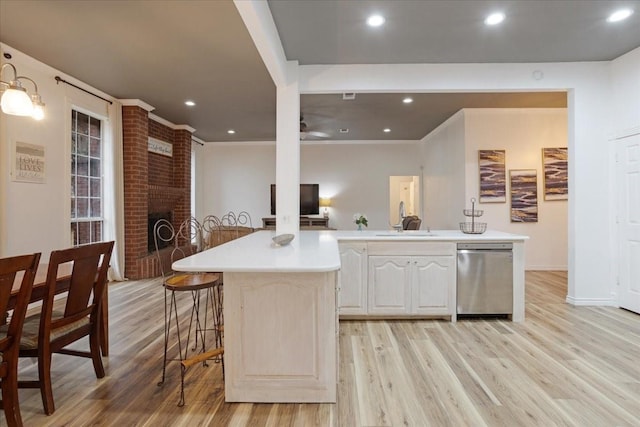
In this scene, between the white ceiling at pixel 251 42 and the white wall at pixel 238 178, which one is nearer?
the white ceiling at pixel 251 42

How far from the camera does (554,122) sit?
5.71 metres

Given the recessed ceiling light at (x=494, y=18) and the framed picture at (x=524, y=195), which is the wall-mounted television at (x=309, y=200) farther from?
the recessed ceiling light at (x=494, y=18)

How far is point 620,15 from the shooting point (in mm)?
2951

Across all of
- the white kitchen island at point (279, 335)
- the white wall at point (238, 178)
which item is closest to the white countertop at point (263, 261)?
the white kitchen island at point (279, 335)

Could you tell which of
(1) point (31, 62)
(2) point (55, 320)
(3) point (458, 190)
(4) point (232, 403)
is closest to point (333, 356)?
(4) point (232, 403)

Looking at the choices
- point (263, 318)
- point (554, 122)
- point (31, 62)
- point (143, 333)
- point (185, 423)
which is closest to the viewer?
point (185, 423)

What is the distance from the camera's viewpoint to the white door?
11.9ft

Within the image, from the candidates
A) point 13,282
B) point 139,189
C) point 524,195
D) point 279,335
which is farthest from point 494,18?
point 139,189

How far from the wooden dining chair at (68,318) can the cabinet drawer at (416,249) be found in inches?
92.4

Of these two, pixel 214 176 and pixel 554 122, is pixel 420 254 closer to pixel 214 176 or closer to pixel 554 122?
pixel 554 122

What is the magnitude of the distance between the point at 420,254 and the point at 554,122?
410 centimetres

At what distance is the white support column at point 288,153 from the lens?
3.74 metres

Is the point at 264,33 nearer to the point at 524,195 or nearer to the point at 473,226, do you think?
the point at 473,226

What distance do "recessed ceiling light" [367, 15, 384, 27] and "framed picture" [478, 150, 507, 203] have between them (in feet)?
11.4
